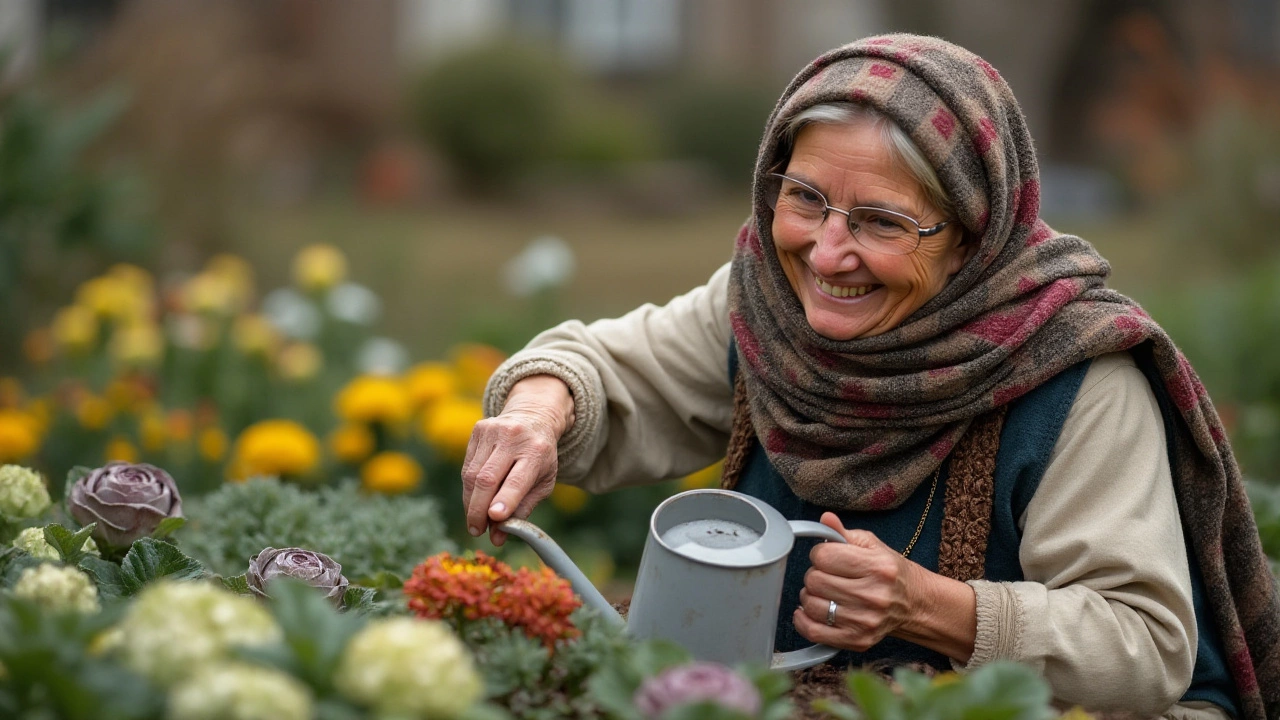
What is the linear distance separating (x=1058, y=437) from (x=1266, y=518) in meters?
0.92

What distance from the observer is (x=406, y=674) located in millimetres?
1169

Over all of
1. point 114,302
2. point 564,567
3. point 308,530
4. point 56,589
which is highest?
point 56,589

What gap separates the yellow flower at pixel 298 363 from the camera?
4492mm

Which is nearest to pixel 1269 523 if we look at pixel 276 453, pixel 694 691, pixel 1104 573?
pixel 1104 573

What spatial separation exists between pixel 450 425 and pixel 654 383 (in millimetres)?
1441

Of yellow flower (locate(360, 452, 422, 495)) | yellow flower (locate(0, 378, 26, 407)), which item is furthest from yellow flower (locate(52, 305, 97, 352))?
yellow flower (locate(360, 452, 422, 495))

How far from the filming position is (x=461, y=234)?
12.1 metres

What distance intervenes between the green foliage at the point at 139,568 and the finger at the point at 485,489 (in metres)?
0.41

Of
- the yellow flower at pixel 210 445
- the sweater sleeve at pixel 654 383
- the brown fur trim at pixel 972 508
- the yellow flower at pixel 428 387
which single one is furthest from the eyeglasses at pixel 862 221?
the yellow flower at pixel 210 445

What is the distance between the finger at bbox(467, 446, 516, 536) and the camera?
2.04 meters

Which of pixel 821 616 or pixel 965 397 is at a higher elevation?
pixel 965 397

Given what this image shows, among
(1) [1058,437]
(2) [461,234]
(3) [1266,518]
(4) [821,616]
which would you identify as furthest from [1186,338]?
(2) [461,234]

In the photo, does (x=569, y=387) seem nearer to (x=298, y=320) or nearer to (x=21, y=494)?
(x=21, y=494)

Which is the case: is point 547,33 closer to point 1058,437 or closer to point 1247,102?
point 1247,102
